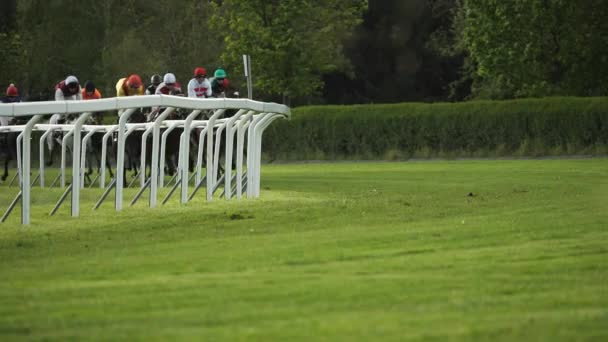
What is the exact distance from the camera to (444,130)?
124 feet

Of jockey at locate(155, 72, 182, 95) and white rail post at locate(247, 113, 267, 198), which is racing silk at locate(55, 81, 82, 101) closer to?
jockey at locate(155, 72, 182, 95)

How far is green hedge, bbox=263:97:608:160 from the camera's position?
3541cm

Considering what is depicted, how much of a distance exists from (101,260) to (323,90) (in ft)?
148

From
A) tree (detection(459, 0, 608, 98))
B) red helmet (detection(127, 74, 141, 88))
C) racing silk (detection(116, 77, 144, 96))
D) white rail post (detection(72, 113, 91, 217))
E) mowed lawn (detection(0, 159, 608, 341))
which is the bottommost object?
mowed lawn (detection(0, 159, 608, 341))

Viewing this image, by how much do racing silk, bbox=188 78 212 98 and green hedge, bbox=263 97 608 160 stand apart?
13.6 metres

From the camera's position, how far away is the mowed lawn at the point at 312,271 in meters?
6.50

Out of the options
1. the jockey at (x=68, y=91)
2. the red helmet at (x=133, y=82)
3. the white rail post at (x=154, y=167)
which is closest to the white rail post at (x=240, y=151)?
the white rail post at (x=154, y=167)

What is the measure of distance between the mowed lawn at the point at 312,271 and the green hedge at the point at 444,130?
20055 millimetres

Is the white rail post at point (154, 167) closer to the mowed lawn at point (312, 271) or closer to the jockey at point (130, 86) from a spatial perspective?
the mowed lawn at point (312, 271)

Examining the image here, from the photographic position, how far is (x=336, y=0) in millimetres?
46875

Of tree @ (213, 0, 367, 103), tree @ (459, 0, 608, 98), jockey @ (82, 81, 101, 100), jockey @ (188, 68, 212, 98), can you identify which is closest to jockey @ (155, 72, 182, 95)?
jockey @ (188, 68, 212, 98)

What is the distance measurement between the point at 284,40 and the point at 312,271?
36951 millimetres

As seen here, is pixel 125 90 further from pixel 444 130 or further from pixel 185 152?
pixel 444 130

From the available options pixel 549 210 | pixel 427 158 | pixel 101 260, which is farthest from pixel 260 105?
pixel 427 158
